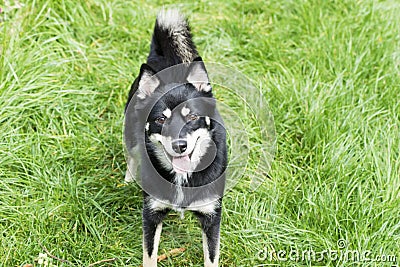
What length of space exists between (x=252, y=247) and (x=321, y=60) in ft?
6.76

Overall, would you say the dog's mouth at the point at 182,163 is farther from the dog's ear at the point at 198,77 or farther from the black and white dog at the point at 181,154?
the dog's ear at the point at 198,77

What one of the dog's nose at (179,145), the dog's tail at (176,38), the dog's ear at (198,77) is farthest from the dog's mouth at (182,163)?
the dog's tail at (176,38)

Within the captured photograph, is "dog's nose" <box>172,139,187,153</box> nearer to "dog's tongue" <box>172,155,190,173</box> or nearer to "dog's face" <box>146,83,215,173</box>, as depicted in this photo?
"dog's face" <box>146,83,215,173</box>

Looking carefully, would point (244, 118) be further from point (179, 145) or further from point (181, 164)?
point (179, 145)

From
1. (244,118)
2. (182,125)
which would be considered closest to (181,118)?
(182,125)

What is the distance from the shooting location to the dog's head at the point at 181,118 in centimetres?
303

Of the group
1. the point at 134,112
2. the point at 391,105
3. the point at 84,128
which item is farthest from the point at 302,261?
the point at 84,128

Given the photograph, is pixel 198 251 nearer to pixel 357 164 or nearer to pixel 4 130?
pixel 357 164

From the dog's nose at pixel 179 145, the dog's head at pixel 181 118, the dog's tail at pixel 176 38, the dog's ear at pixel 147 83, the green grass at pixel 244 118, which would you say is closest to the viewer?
the dog's nose at pixel 179 145

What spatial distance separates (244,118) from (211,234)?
1.41 m

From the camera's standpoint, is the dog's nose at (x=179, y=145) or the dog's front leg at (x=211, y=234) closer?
the dog's nose at (x=179, y=145)

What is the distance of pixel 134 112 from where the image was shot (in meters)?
3.56

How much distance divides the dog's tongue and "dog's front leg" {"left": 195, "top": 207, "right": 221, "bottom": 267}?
284mm

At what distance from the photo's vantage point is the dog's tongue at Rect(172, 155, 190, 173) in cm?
310
